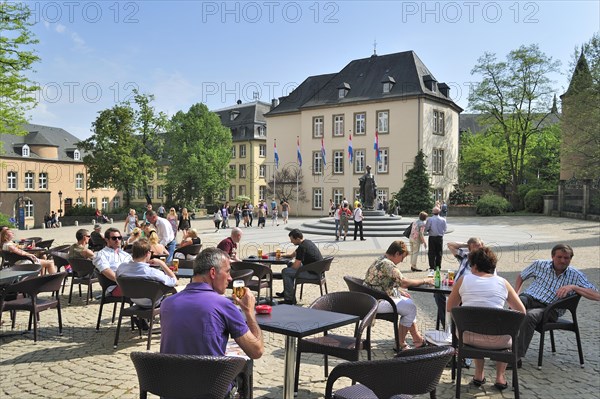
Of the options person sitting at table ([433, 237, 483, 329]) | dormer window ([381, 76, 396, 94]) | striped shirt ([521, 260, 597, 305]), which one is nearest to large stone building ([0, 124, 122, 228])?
dormer window ([381, 76, 396, 94])

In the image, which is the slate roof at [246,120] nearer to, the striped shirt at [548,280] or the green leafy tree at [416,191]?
the green leafy tree at [416,191]

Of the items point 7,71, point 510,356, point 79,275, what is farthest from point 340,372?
point 7,71

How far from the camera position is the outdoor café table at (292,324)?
438 centimetres

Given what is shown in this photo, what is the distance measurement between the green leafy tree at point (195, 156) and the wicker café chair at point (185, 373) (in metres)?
50.3

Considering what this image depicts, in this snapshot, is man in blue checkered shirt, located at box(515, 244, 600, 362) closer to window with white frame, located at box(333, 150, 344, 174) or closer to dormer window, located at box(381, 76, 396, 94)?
dormer window, located at box(381, 76, 396, 94)

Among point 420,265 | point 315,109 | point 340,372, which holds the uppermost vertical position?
point 315,109

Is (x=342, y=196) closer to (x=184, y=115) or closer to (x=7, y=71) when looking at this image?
(x=184, y=115)

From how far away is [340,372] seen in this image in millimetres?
3387

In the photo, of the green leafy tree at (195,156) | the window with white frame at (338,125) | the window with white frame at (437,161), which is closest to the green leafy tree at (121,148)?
the green leafy tree at (195,156)

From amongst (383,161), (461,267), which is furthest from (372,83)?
(461,267)

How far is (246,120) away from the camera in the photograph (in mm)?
67438

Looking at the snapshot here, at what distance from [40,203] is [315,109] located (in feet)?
90.2

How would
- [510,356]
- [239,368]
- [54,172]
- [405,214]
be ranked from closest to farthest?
[239,368] < [510,356] < [405,214] < [54,172]

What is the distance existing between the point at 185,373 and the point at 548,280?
202 inches
